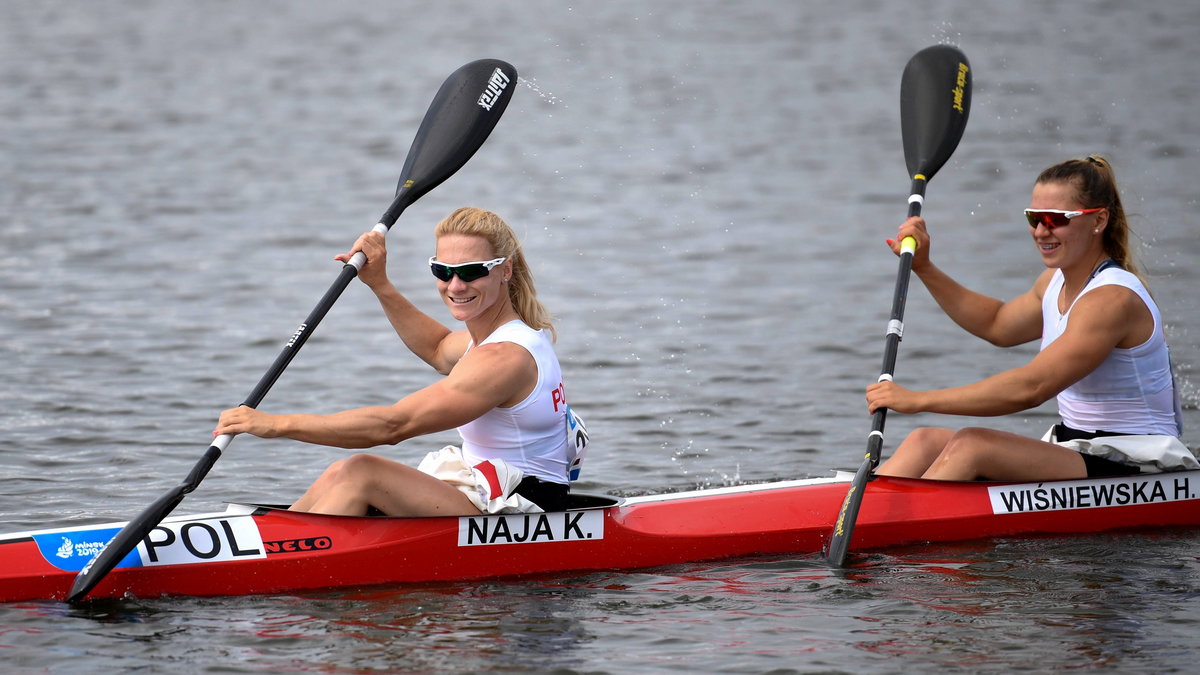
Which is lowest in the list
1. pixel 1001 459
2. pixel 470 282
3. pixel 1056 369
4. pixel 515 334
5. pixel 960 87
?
pixel 1001 459

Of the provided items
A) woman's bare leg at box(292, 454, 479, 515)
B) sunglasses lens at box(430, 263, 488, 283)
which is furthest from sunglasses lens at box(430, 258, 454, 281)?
woman's bare leg at box(292, 454, 479, 515)

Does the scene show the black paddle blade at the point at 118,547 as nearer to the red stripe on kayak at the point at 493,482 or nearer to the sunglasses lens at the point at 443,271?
the red stripe on kayak at the point at 493,482

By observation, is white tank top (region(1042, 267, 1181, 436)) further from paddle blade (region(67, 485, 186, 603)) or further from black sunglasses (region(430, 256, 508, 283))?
paddle blade (region(67, 485, 186, 603))

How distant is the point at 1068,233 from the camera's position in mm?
6730

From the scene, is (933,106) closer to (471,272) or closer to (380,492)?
(471,272)

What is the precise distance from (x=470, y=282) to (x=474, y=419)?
532 mm

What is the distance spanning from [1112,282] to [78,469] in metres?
5.30

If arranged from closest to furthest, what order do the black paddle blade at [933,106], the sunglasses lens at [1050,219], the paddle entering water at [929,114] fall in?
the sunglasses lens at [1050,219] → the paddle entering water at [929,114] → the black paddle blade at [933,106]

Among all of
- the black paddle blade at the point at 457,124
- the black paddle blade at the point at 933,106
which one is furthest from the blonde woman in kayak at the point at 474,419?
the black paddle blade at the point at 933,106

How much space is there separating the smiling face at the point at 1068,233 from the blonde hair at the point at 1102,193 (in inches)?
1.2

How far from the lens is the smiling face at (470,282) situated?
6090mm

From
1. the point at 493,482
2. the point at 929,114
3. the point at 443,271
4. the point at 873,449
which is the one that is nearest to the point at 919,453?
the point at 873,449

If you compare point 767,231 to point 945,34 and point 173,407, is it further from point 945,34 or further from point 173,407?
point 945,34

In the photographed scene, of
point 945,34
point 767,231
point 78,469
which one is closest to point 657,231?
point 767,231
